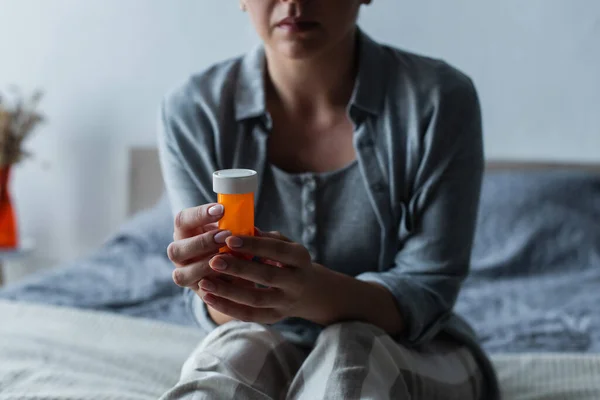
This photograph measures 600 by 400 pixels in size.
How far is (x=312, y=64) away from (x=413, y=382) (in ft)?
1.64

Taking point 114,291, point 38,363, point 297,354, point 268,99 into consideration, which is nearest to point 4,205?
point 114,291

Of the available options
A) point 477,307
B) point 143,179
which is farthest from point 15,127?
point 477,307

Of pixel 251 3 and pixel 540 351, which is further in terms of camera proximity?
pixel 540 351

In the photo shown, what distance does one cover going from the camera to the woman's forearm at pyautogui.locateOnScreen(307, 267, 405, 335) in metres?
0.97

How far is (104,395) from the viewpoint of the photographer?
1072mm

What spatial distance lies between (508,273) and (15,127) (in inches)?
63.7

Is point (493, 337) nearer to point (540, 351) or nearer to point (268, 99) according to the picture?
point (540, 351)

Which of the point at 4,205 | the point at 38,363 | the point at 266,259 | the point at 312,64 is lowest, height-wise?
the point at 4,205

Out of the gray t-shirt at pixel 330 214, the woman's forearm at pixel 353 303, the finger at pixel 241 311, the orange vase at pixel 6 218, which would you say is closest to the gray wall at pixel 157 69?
the orange vase at pixel 6 218

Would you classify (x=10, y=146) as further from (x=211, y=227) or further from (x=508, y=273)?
(x=211, y=227)

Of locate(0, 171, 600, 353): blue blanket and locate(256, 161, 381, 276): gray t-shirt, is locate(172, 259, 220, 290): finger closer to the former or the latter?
locate(256, 161, 381, 276): gray t-shirt

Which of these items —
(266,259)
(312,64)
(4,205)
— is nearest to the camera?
(266,259)

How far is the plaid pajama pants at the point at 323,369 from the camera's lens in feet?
2.82

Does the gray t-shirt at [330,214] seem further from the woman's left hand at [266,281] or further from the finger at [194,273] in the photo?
the finger at [194,273]
